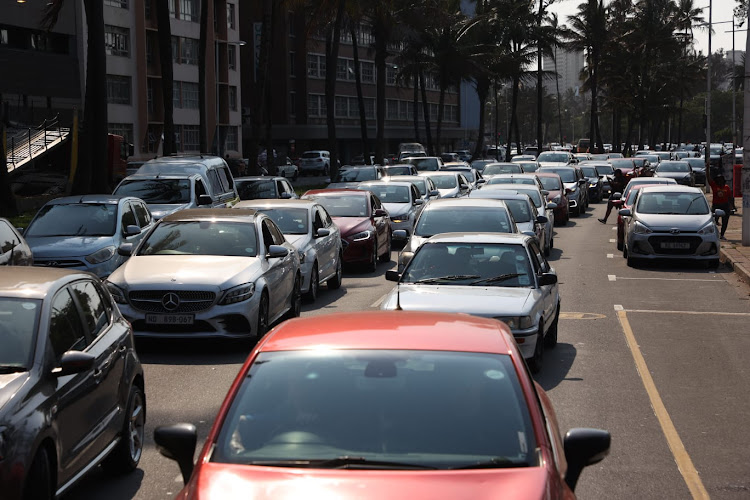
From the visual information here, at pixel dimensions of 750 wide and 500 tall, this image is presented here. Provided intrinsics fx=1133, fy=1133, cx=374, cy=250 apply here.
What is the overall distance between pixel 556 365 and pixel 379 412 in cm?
784

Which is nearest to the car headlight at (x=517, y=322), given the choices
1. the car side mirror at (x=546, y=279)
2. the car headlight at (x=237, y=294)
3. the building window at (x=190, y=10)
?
the car side mirror at (x=546, y=279)

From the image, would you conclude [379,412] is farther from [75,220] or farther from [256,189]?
[256,189]

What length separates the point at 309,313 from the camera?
53.4ft

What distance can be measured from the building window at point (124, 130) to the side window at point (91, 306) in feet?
189

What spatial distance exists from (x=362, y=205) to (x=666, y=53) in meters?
87.6

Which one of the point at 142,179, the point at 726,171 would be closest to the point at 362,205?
the point at 142,179

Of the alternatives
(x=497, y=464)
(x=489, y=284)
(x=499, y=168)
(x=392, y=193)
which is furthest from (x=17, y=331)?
(x=499, y=168)

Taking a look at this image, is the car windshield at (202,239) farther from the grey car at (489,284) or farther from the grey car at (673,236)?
the grey car at (673,236)

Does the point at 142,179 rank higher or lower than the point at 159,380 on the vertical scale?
higher

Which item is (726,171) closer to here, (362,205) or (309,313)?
(362,205)

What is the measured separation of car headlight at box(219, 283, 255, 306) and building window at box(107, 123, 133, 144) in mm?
52821

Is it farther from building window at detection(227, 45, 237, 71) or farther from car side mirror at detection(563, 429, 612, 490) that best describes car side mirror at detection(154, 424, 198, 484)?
building window at detection(227, 45, 237, 71)

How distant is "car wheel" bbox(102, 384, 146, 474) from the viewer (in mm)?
7676

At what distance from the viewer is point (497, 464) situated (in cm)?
436
